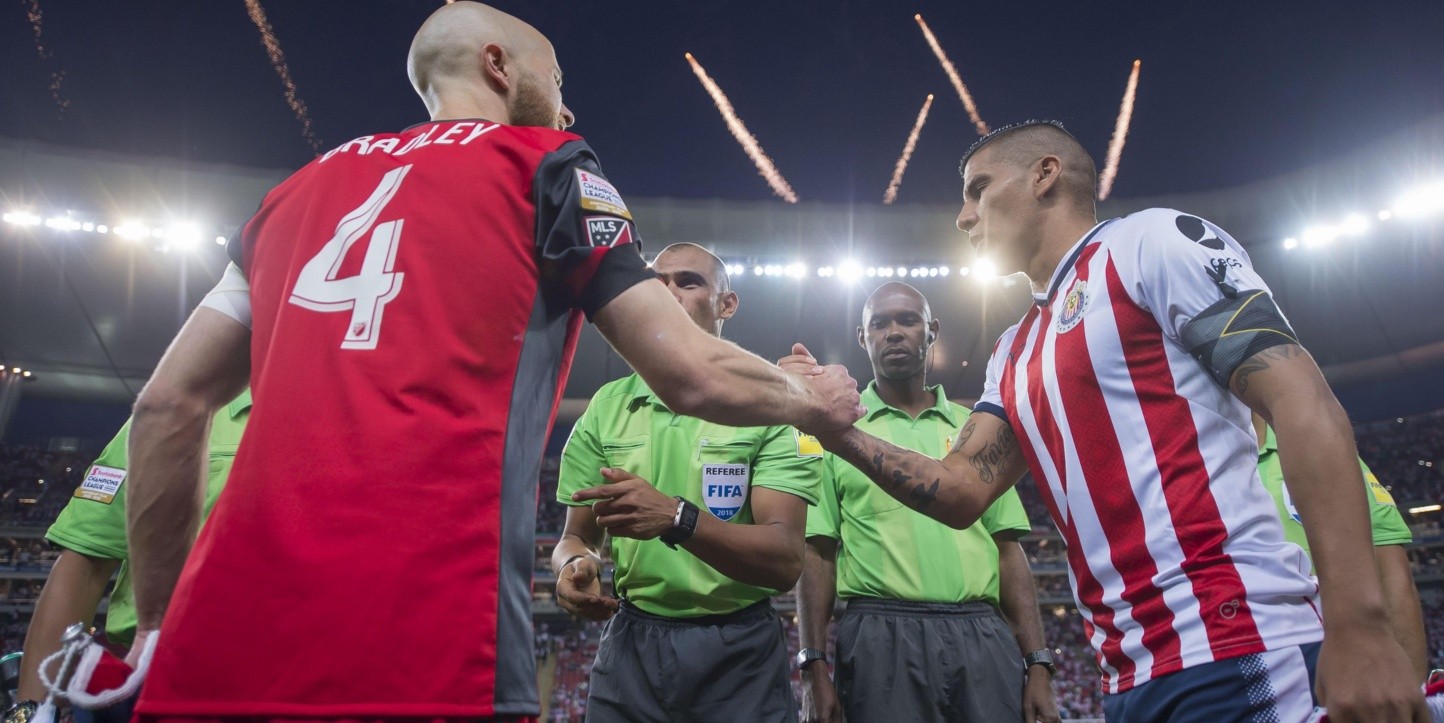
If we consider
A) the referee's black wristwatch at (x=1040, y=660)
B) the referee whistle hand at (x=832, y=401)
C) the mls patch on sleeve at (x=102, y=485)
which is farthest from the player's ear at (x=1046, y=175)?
the mls patch on sleeve at (x=102, y=485)

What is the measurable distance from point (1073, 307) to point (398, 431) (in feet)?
5.58

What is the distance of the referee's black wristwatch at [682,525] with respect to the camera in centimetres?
247

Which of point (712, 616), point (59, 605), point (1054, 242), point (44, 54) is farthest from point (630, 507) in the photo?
point (44, 54)

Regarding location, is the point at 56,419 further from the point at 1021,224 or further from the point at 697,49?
the point at 1021,224

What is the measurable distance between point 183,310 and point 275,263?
2316 centimetres

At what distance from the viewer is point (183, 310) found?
815 inches

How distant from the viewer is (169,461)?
148 cm

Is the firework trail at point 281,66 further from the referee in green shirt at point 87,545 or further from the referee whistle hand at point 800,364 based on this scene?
the referee whistle hand at point 800,364

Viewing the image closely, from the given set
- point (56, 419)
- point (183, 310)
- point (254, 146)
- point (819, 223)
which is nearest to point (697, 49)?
point (819, 223)

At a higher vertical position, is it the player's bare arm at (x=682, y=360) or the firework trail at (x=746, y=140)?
the firework trail at (x=746, y=140)

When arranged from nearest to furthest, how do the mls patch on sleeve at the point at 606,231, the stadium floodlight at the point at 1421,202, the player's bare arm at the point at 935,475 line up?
the mls patch on sleeve at the point at 606,231, the player's bare arm at the point at 935,475, the stadium floodlight at the point at 1421,202

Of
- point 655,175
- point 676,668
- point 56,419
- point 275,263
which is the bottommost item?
point 676,668

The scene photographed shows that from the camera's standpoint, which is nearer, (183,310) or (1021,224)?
(1021,224)

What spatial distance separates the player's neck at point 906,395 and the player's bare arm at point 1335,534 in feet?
8.77
